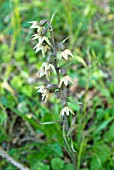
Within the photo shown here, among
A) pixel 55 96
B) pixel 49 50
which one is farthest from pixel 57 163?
pixel 49 50

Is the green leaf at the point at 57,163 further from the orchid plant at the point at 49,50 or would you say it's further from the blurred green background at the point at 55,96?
the orchid plant at the point at 49,50

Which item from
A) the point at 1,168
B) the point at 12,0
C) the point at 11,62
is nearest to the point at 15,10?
the point at 12,0

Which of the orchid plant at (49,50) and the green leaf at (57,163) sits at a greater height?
the orchid plant at (49,50)

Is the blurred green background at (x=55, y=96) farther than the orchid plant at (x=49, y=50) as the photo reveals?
Yes

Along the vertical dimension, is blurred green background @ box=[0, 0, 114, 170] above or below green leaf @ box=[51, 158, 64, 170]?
above

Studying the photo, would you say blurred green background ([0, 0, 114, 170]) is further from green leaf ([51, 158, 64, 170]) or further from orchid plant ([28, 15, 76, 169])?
orchid plant ([28, 15, 76, 169])

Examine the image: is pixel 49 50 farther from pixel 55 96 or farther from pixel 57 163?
pixel 55 96

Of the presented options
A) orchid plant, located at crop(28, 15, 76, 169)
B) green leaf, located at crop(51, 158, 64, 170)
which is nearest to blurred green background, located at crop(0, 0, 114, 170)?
green leaf, located at crop(51, 158, 64, 170)

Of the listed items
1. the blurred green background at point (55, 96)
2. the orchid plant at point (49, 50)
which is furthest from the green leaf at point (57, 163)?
the orchid plant at point (49, 50)
